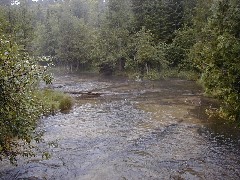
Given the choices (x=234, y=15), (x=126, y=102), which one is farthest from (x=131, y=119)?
(x=234, y=15)

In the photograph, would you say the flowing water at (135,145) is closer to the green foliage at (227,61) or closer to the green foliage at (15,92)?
the green foliage at (227,61)

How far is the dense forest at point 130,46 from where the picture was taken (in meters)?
10.5

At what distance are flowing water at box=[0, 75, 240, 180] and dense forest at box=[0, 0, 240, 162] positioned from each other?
7.89 feet

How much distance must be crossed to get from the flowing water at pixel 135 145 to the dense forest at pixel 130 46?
2.40m

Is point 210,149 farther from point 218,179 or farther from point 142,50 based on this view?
point 142,50

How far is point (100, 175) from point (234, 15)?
9669mm

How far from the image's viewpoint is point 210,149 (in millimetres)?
16891

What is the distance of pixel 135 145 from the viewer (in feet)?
58.3

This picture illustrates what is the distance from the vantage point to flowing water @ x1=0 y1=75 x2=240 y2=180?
1414 centimetres

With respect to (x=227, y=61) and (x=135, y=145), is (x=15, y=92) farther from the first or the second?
(x=135, y=145)

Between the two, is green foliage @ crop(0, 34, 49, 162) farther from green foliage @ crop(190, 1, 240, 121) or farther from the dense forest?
green foliage @ crop(190, 1, 240, 121)

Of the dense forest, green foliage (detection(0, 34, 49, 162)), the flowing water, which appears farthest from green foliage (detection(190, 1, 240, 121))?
green foliage (detection(0, 34, 49, 162))

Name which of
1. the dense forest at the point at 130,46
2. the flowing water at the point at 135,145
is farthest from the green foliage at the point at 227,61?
the flowing water at the point at 135,145

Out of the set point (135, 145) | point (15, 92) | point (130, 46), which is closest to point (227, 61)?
point (135, 145)
